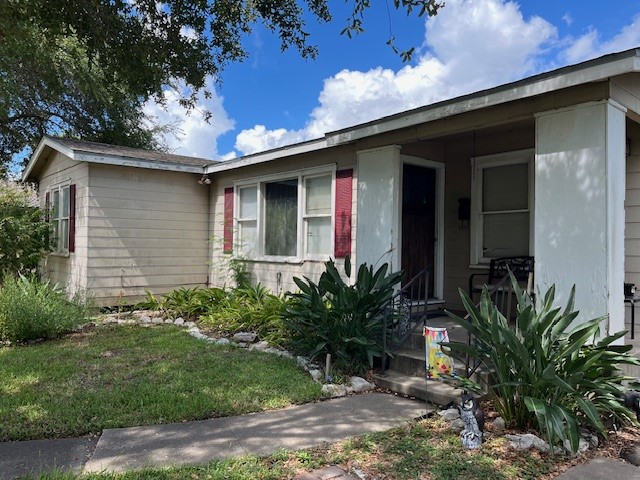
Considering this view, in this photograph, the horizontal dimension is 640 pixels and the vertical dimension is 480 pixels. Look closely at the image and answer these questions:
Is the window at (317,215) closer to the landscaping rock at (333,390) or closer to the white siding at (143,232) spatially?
the landscaping rock at (333,390)

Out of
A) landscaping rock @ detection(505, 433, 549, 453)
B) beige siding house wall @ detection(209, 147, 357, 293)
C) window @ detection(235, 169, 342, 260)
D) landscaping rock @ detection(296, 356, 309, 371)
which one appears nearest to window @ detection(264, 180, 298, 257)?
window @ detection(235, 169, 342, 260)

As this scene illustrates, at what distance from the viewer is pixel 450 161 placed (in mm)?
7176

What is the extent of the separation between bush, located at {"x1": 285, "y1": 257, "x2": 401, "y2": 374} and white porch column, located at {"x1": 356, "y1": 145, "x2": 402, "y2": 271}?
25.8 inches

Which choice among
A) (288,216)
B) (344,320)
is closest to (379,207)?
(344,320)

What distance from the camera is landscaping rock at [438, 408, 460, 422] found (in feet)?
12.5

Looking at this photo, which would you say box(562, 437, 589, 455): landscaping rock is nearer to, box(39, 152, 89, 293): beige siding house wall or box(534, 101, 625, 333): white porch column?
box(534, 101, 625, 333): white porch column

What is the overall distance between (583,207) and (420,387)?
2284 millimetres

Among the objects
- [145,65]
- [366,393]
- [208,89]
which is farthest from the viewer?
[208,89]

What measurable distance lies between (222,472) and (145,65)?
17.1 feet

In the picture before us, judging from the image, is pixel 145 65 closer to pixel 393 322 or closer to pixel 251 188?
pixel 251 188

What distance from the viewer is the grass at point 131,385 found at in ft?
12.2

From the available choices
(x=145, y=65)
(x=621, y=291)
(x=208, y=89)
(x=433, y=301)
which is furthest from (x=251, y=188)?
(x=621, y=291)

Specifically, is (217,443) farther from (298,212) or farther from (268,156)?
(268,156)

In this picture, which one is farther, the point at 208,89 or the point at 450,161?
the point at 208,89
